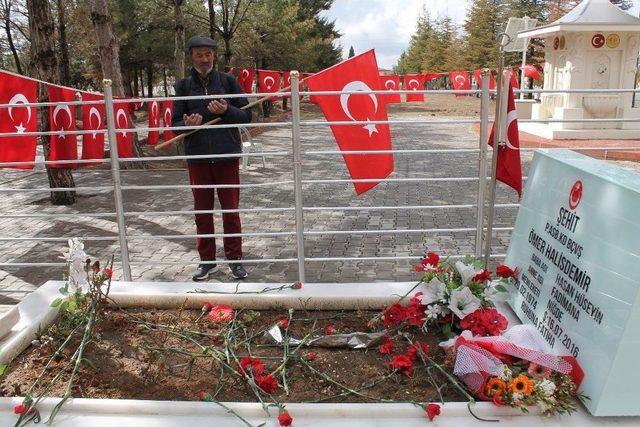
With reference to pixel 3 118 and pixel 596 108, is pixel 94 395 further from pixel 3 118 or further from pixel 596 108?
pixel 596 108

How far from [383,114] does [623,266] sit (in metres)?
2.49

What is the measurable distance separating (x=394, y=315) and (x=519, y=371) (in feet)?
2.47

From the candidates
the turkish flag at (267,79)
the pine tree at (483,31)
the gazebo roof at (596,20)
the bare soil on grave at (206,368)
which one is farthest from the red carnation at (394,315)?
the pine tree at (483,31)

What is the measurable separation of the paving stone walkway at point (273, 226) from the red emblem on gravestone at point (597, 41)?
7201 millimetres

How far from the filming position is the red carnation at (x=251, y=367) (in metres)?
2.39

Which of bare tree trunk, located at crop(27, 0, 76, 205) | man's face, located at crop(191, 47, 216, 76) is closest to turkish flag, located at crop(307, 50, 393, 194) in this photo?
man's face, located at crop(191, 47, 216, 76)

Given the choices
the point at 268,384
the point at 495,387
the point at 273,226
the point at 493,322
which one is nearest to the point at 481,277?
the point at 493,322

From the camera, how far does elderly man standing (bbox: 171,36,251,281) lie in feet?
15.9

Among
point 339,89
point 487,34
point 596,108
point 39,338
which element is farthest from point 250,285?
point 487,34

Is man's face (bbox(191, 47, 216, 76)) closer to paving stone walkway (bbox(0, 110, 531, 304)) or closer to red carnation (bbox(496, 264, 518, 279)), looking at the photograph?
paving stone walkway (bbox(0, 110, 531, 304))

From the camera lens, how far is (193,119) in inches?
188

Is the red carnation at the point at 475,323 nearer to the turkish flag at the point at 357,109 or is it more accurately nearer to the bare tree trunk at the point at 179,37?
the turkish flag at the point at 357,109

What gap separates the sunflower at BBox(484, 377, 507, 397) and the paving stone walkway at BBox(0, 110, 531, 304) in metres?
2.55

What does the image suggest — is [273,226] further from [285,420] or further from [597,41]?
[597,41]
